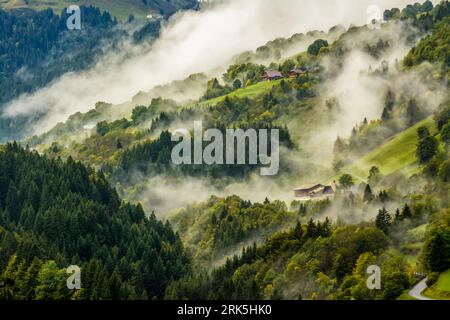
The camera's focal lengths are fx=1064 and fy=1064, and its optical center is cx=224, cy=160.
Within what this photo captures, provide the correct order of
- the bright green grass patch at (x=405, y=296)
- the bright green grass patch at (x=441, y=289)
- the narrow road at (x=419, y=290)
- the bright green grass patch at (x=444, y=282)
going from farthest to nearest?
the bright green grass patch at (x=444, y=282), the bright green grass patch at (x=405, y=296), the narrow road at (x=419, y=290), the bright green grass patch at (x=441, y=289)

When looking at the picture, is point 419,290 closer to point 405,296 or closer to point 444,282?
point 405,296

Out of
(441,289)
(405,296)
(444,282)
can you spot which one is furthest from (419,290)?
(441,289)

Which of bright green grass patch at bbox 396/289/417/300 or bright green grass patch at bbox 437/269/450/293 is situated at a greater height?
bright green grass patch at bbox 437/269/450/293

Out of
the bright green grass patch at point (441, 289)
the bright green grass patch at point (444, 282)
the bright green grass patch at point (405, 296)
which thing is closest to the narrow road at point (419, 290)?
the bright green grass patch at point (405, 296)

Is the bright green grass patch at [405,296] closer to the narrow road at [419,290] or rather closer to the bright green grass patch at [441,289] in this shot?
the narrow road at [419,290]

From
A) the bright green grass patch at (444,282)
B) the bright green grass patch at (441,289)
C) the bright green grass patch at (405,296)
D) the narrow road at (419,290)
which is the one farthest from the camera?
the bright green grass patch at (444,282)

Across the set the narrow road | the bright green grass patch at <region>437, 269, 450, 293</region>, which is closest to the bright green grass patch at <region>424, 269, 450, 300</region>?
the bright green grass patch at <region>437, 269, 450, 293</region>

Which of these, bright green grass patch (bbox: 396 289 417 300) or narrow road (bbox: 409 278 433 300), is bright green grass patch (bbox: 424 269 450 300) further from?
bright green grass patch (bbox: 396 289 417 300)
